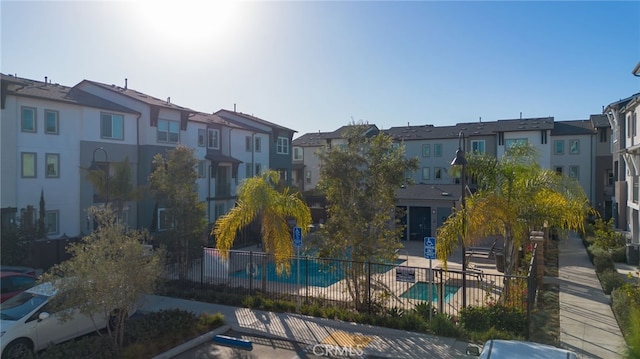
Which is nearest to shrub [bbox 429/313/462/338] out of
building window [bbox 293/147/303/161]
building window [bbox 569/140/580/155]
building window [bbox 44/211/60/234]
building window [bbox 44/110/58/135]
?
building window [bbox 44/211/60/234]

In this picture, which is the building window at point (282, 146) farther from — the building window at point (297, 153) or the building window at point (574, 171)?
the building window at point (574, 171)

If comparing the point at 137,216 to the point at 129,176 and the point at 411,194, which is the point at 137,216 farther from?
the point at 411,194

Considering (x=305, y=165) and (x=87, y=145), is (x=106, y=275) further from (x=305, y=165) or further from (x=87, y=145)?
(x=305, y=165)

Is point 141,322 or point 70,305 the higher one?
point 70,305

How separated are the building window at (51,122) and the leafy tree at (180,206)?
993 centimetres

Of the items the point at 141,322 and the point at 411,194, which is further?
the point at 411,194

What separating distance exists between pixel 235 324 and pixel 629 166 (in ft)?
78.7

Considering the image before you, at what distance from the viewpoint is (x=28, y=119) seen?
74.7ft

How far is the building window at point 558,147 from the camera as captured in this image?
1681 inches

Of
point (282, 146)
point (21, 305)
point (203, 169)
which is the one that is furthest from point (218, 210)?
point (21, 305)

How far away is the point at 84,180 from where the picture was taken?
25531 mm

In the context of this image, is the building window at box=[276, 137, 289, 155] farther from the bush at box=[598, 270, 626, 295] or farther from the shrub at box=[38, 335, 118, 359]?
the shrub at box=[38, 335, 118, 359]

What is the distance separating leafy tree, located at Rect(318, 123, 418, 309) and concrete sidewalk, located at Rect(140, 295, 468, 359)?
5.24 ft

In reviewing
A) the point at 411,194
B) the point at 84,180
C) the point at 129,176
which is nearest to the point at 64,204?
the point at 84,180
